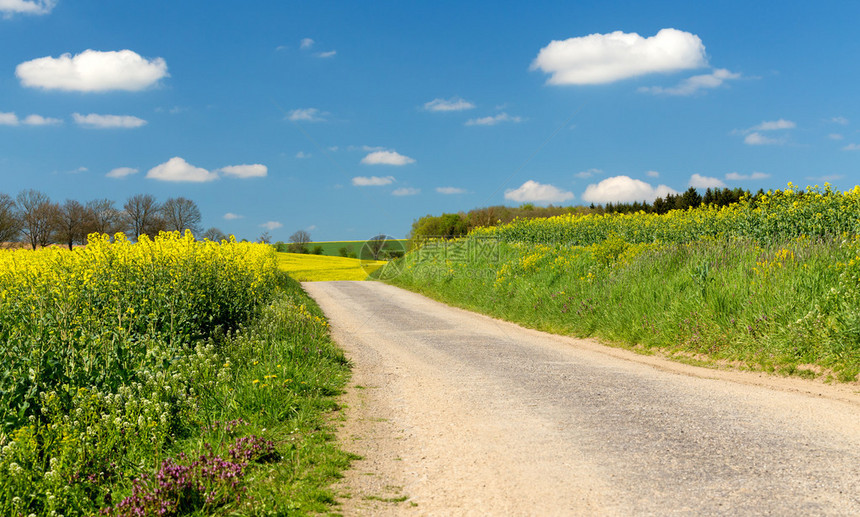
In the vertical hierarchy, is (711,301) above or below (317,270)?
above

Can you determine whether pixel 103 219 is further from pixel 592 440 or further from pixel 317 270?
pixel 592 440

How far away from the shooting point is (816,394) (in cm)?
748

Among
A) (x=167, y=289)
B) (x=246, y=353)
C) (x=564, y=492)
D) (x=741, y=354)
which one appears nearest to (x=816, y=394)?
(x=741, y=354)

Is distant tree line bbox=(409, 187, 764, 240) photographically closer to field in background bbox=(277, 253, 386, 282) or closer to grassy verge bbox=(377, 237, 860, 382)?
field in background bbox=(277, 253, 386, 282)

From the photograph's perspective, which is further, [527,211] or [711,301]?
[527,211]

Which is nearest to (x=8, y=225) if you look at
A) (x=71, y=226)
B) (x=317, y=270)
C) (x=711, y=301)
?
(x=71, y=226)

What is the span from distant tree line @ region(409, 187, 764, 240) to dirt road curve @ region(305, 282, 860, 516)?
3730 centimetres

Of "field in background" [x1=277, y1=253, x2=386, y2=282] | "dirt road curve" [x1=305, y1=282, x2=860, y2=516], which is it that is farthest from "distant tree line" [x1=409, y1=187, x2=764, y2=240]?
"dirt road curve" [x1=305, y1=282, x2=860, y2=516]

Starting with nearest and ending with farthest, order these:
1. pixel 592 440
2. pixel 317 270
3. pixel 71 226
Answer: pixel 592 440, pixel 317 270, pixel 71 226

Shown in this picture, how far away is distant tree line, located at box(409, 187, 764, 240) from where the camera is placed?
46.3 m

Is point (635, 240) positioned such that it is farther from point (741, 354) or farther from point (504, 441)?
point (504, 441)

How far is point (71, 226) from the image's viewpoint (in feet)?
190

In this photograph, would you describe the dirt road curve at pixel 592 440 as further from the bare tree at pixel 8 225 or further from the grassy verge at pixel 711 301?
the bare tree at pixel 8 225

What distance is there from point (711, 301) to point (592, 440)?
6949mm
